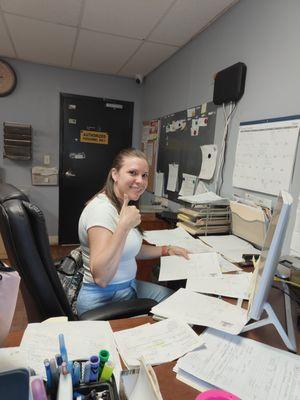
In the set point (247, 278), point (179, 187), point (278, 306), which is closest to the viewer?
point (278, 306)

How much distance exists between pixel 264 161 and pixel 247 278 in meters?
0.74

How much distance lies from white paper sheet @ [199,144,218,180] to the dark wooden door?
72.1 inches

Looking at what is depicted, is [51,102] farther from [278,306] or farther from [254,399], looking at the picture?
[254,399]

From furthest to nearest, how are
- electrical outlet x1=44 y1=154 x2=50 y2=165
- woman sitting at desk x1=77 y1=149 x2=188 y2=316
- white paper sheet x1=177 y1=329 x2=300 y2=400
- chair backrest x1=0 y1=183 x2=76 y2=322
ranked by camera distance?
electrical outlet x1=44 y1=154 x2=50 y2=165 → woman sitting at desk x1=77 y1=149 x2=188 y2=316 → chair backrest x1=0 y1=183 x2=76 y2=322 → white paper sheet x1=177 y1=329 x2=300 y2=400

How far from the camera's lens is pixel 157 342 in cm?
73

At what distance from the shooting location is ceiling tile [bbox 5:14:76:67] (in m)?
2.29

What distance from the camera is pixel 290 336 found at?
2.61ft

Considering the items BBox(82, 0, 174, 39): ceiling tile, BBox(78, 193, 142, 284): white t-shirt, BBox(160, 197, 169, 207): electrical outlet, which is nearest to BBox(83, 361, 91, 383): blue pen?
BBox(78, 193, 142, 284): white t-shirt

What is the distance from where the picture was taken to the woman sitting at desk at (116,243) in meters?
1.09

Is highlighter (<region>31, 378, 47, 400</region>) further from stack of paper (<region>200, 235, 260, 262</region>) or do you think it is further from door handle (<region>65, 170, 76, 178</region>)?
door handle (<region>65, 170, 76, 178</region>)

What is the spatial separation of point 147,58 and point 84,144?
1350 mm

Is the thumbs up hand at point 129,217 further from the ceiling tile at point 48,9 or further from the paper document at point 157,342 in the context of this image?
the ceiling tile at point 48,9

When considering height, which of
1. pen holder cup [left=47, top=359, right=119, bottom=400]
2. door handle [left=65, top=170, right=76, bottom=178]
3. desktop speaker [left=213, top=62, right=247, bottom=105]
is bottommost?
pen holder cup [left=47, top=359, right=119, bottom=400]

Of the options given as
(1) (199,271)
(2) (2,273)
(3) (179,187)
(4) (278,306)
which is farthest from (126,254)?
(3) (179,187)
